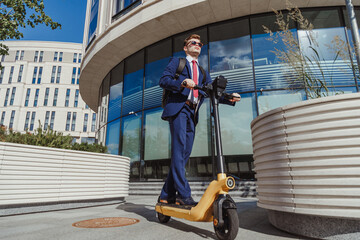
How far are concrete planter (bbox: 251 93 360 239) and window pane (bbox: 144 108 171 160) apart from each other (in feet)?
22.7

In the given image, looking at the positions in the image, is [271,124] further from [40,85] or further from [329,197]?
[40,85]

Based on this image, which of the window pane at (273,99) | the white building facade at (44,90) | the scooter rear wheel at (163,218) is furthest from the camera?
the white building facade at (44,90)

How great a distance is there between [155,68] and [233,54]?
3.49 meters

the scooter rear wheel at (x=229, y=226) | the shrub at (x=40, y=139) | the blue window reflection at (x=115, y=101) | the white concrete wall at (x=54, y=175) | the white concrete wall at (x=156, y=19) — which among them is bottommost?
the scooter rear wheel at (x=229, y=226)

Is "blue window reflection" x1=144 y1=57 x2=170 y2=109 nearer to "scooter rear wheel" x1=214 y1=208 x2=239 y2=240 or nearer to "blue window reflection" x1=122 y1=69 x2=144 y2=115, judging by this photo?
"blue window reflection" x1=122 y1=69 x2=144 y2=115

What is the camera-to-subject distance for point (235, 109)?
826 centimetres

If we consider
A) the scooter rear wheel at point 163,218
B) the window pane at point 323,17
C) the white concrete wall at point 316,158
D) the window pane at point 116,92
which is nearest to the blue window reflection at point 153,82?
the window pane at point 116,92

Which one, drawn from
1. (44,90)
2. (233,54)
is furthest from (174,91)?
(44,90)

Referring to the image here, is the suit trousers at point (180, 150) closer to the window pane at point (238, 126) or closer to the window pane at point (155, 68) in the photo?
the window pane at point (238, 126)

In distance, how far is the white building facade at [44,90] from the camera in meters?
52.1

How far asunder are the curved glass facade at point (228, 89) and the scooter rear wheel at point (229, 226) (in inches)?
230

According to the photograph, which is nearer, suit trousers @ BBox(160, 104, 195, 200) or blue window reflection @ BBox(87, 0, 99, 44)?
suit trousers @ BBox(160, 104, 195, 200)

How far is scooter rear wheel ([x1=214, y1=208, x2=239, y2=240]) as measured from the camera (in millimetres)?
1754

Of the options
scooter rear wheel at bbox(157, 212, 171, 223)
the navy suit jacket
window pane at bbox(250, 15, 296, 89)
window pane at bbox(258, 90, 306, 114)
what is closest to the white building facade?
window pane at bbox(250, 15, 296, 89)
